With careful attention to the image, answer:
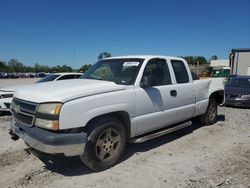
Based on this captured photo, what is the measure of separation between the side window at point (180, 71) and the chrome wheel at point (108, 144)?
207 cm

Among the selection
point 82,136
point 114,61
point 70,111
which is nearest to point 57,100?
point 70,111

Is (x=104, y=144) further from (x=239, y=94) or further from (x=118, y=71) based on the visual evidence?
(x=239, y=94)

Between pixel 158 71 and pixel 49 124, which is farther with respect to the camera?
pixel 158 71

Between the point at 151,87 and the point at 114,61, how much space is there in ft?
3.64

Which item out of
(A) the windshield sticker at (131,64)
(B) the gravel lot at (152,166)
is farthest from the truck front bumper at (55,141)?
(A) the windshield sticker at (131,64)

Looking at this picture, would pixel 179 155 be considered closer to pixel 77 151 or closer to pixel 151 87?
pixel 151 87

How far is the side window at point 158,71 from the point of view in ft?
14.8

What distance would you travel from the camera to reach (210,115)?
6.68 metres

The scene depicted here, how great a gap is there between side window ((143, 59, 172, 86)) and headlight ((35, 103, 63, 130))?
1888 millimetres

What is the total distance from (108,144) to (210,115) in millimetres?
3974

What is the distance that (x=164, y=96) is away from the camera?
460cm

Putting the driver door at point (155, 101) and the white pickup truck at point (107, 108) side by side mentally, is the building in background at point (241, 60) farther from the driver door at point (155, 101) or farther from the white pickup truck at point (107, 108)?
the driver door at point (155, 101)

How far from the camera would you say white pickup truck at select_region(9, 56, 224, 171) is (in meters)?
3.27

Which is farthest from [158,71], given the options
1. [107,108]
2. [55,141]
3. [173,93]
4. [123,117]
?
[55,141]
